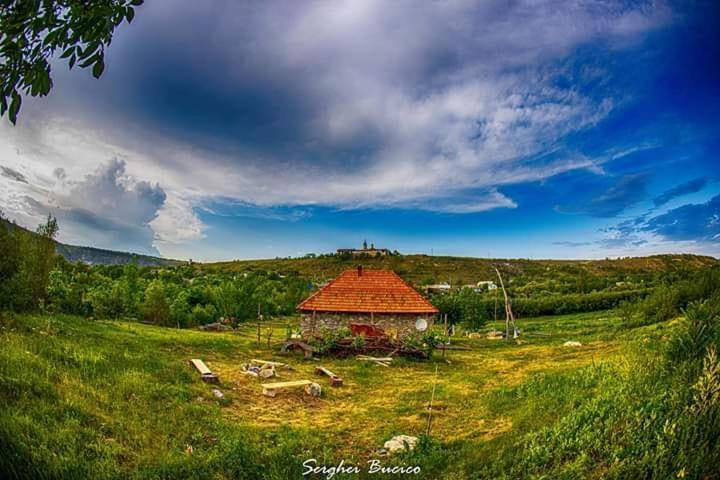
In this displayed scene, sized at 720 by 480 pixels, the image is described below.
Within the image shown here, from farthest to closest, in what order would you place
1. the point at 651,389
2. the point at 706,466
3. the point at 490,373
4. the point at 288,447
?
the point at 490,373 → the point at 288,447 → the point at 651,389 → the point at 706,466

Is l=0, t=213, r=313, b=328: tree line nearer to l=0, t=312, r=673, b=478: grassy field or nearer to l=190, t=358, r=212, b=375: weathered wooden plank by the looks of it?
l=0, t=312, r=673, b=478: grassy field

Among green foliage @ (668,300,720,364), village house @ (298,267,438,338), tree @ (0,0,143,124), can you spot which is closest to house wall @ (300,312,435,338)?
village house @ (298,267,438,338)

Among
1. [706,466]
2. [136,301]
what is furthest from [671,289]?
[136,301]

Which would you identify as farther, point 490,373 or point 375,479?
point 490,373

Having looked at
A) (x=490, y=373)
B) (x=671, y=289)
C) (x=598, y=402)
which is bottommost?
(x=490, y=373)

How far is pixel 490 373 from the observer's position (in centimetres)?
1650

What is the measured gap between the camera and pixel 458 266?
409ft

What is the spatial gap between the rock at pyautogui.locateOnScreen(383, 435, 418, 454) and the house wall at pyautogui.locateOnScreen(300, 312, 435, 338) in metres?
16.6

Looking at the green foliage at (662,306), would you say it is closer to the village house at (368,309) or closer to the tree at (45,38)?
the village house at (368,309)

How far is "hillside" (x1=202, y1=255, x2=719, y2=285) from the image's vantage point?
94.9m

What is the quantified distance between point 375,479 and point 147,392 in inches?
223

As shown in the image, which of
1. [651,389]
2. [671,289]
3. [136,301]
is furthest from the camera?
[136,301]

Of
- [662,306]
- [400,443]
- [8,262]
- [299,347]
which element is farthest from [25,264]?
[662,306]

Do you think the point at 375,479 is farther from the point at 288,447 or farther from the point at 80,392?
the point at 80,392
